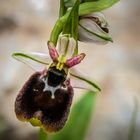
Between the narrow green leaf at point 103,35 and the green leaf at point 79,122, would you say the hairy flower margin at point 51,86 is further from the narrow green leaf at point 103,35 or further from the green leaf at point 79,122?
the green leaf at point 79,122

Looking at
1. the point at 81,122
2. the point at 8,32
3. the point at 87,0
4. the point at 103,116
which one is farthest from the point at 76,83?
the point at 8,32

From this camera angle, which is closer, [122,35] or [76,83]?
[76,83]

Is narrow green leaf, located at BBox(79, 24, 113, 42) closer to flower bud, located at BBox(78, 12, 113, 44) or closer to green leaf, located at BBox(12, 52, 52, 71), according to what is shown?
flower bud, located at BBox(78, 12, 113, 44)

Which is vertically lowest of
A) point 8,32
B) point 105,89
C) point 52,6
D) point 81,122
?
point 81,122

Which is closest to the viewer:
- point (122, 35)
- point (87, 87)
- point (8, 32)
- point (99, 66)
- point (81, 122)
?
point (87, 87)

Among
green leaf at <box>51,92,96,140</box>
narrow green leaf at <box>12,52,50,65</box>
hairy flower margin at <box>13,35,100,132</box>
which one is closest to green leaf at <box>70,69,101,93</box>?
hairy flower margin at <box>13,35,100,132</box>

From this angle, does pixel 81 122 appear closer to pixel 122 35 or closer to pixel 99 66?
pixel 99 66

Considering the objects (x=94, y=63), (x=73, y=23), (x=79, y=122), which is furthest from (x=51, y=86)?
(x=94, y=63)
